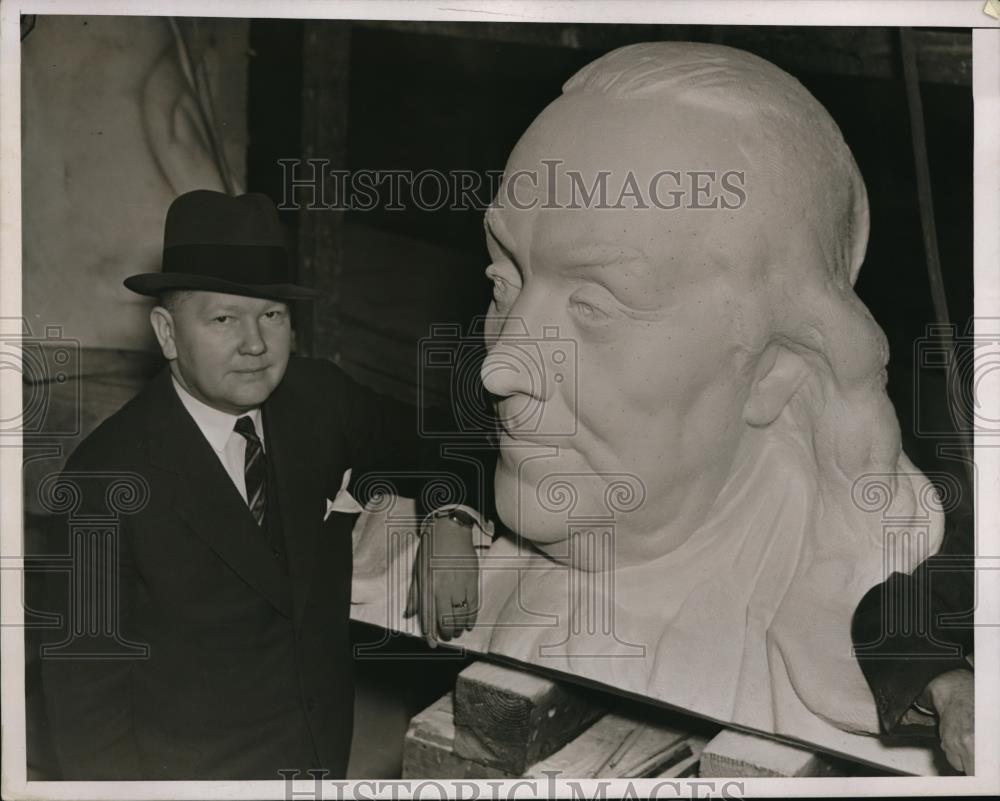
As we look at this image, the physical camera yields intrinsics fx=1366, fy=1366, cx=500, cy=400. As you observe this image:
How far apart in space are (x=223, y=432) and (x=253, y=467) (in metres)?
0.07

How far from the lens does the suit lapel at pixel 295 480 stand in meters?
2.16

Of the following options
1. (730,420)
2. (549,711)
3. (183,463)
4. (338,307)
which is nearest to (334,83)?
(338,307)

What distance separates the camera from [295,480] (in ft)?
7.18

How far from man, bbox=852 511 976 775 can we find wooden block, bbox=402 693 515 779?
59cm

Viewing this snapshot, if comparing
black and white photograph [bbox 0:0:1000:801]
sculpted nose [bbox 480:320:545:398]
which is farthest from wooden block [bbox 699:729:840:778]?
sculpted nose [bbox 480:320:545:398]

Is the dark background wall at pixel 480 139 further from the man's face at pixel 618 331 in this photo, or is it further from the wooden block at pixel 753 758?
the wooden block at pixel 753 758

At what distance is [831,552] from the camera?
2.05m

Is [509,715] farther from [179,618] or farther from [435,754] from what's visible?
[179,618]

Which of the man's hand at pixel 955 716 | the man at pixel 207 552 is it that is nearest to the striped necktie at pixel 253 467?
the man at pixel 207 552

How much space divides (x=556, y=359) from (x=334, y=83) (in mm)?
834

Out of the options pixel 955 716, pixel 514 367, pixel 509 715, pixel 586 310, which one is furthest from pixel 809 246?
pixel 509 715

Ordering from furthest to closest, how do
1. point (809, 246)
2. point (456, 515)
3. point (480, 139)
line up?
point (480, 139), point (456, 515), point (809, 246)

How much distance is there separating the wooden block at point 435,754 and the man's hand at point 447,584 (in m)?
0.12

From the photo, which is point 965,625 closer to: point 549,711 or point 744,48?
point 549,711
